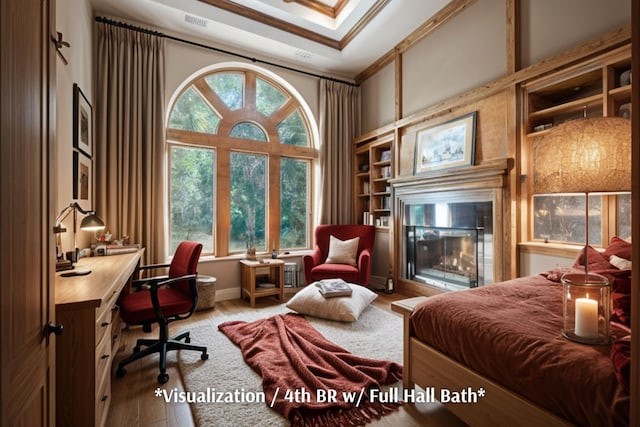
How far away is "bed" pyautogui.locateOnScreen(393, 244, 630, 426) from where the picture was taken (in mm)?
978

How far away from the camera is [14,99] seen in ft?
2.35

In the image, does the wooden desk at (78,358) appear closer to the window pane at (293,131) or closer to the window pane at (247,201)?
the window pane at (247,201)

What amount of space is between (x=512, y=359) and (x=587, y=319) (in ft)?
1.05

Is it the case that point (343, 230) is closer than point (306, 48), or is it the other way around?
point (306, 48)

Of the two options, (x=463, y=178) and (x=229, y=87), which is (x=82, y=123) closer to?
(x=229, y=87)

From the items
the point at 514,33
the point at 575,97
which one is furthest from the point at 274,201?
the point at 575,97

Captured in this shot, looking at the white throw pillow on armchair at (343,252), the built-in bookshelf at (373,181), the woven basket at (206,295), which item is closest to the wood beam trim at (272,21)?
the built-in bookshelf at (373,181)

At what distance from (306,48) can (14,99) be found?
4044mm

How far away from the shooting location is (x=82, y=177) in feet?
8.84

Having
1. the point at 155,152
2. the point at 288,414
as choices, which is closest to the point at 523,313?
the point at 288,414

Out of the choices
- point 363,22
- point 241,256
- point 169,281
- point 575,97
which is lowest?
point 241,256

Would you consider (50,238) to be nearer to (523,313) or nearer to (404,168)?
(523,313)

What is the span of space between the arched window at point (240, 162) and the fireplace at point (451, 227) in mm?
1619

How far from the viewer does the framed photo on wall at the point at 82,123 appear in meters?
2.47
